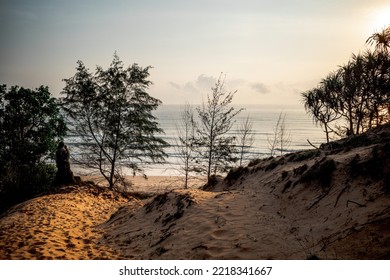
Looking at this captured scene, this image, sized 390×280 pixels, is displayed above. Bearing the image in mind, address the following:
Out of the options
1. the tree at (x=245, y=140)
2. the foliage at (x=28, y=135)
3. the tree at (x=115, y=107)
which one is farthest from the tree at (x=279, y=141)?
the foliage at (x=28, y=135)

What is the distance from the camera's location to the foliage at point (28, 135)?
14.3 meters

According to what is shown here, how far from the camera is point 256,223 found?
5.13 m

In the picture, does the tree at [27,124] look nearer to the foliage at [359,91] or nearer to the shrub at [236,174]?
the shrub at [236,174]

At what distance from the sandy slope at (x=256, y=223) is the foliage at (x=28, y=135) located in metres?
6.55

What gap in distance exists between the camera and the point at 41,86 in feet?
53.4

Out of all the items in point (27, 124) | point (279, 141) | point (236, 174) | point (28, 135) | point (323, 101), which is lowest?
point (236, 174)

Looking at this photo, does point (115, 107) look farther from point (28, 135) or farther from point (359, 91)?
point (359, 91)

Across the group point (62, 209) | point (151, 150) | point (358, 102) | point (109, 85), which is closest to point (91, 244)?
point (62, 209)

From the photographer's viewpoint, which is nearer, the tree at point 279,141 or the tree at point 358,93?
the tree at point 358,93

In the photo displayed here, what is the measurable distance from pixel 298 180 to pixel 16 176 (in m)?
14.3

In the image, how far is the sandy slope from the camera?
13.2 feet

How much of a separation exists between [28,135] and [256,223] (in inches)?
639

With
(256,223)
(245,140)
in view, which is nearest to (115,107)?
(256,223)

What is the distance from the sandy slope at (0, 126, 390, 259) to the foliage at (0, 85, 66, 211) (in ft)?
21.5
